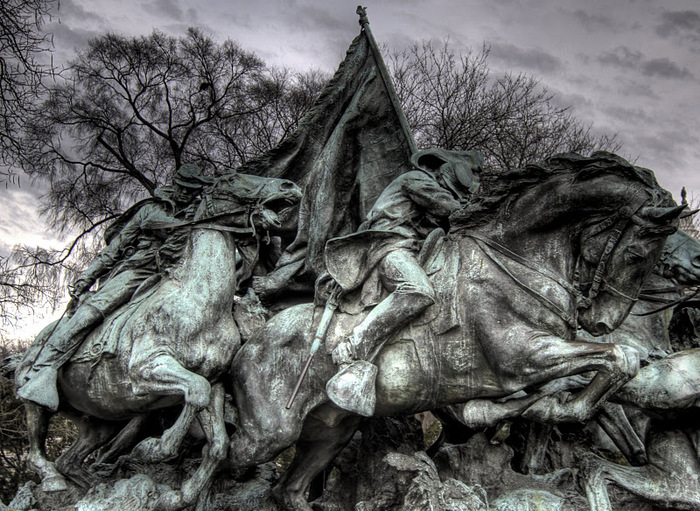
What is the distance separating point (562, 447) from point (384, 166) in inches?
102

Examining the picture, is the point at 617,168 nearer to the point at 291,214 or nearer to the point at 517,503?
the point at 517,503

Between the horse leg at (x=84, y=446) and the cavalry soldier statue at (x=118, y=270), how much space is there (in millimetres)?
579

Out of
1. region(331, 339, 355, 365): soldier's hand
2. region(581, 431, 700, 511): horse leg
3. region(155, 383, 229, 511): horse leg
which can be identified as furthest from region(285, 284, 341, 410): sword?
region(581, 431, 700, 511): horse leg

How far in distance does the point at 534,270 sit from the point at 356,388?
1220mm

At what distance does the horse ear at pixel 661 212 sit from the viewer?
3294 millimetres

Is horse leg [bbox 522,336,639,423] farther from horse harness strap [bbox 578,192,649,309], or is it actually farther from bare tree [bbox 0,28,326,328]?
bare tree [bbox 0,28,326,328]

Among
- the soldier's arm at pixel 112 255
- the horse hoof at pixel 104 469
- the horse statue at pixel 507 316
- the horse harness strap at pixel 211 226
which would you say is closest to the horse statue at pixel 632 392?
the horse statue at pixel 507 316

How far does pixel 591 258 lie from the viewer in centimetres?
366

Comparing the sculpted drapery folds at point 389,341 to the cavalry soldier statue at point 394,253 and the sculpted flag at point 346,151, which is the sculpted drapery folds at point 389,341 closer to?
the cavalry soldier statue at point 394,253

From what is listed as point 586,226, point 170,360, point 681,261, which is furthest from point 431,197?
point 681,261

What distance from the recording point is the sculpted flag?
5.40 metres

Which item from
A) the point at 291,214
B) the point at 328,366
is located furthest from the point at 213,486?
the point at 291,214

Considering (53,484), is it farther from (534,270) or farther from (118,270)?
(534,270)

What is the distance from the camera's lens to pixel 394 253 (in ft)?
13.0
